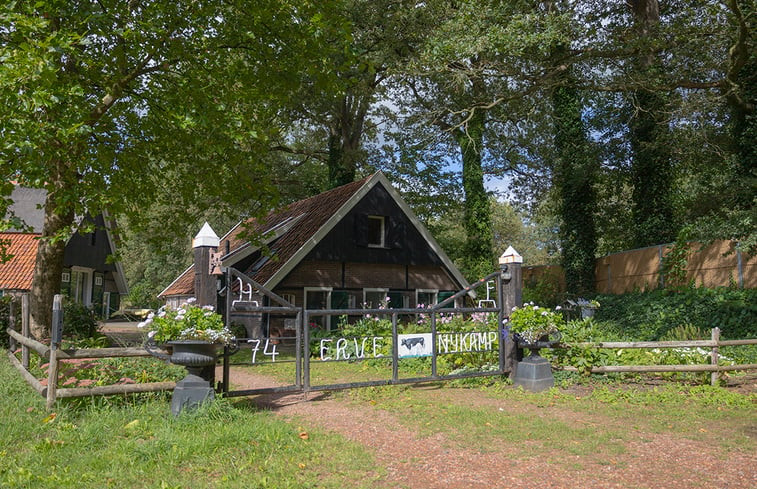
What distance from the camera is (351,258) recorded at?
61.9ft

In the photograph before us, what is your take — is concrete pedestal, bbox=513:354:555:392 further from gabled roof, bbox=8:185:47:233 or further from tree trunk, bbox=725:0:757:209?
gabled roof, bbox=8:185:47:233

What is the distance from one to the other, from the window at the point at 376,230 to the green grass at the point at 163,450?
13.3 metres

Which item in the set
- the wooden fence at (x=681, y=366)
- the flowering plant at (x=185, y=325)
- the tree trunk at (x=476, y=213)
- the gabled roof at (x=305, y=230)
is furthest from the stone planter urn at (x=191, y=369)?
the tree trunk at (x=476, y=213)

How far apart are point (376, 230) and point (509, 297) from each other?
10.5 m

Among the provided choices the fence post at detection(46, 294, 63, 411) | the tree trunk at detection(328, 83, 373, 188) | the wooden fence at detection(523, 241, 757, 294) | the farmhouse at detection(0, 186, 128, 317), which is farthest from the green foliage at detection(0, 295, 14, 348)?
the wooden fence at detection(523, 241, 757, 294)

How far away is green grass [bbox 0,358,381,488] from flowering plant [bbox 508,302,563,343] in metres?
4.58

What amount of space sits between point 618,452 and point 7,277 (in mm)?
25270

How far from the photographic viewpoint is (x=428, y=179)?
29672 mm

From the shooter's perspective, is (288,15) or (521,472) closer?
(521,472)

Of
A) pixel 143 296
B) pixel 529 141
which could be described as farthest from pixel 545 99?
pixel 143 296

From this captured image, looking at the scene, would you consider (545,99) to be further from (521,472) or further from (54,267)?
(521,472)

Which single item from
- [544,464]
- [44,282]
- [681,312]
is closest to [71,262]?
[44,282]

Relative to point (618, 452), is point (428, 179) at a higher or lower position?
higher

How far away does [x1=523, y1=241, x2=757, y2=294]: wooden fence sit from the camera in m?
15.3
